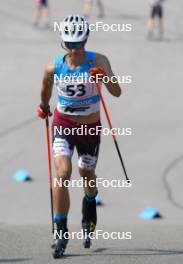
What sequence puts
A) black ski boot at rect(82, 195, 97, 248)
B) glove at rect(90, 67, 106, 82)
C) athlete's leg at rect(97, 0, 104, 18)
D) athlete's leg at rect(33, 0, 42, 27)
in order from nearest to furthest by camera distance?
glove at rect(90, 67, 106, 82) < black ski boot at rect(82, 195, 97, 248) < athlete's leg at rect(33, 0, 42, 27) < athlete's leg at rect(97, 0, 104, 18)

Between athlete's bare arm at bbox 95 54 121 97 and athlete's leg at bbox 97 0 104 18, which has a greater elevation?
athlete's bare arm at bbox 95 54 121 97

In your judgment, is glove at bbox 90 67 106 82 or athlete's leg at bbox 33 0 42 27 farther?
athlete's leg at bbox 33 0 42 27

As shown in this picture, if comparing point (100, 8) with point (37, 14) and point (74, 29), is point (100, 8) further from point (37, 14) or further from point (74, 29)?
point (74, 29)

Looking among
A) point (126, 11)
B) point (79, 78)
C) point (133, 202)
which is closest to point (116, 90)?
point (79, 78)

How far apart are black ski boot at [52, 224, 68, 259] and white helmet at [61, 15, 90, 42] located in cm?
163

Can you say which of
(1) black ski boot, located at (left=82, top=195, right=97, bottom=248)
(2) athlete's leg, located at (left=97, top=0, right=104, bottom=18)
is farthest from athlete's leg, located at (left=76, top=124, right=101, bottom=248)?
(2) athlete's leg, located at (left=97, top=0, right=104, bottom=18)

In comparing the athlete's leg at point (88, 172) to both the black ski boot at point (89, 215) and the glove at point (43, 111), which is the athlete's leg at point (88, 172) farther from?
the glove at point (43, 111)

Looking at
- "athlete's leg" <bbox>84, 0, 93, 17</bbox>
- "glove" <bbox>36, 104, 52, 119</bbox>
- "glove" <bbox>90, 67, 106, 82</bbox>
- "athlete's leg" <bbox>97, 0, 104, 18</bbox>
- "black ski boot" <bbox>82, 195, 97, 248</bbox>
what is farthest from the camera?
"athlete's leg" <bbox>84, 0, 93, 17</bbox>

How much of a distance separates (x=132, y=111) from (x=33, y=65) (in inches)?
158

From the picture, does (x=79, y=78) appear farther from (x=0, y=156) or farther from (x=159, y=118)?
(x=159, y=118)

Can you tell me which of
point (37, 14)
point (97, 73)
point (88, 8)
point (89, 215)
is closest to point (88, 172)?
point (89, 215)

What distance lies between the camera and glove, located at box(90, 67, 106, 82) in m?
7.79

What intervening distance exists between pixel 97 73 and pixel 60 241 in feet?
4.83

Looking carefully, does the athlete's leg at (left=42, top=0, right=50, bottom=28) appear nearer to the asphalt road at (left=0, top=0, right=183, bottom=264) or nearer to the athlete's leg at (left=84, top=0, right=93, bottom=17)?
the asphalt road at (left=0, top=0, right=183, bottom=264)
